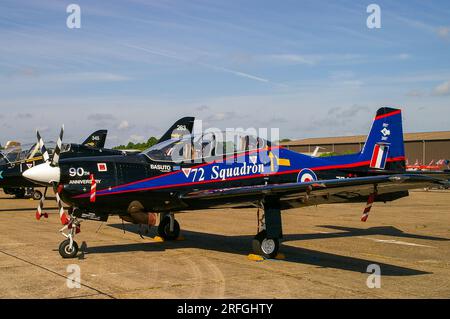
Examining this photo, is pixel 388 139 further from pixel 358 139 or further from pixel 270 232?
pixel 358 139

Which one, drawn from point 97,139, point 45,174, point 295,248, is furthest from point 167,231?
point 97,139

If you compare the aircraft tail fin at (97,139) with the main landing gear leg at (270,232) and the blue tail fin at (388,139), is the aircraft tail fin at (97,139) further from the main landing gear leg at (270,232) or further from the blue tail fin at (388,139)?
the main landing gear leg at (270,232)

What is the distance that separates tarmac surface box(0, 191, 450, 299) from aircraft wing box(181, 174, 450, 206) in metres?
1.25

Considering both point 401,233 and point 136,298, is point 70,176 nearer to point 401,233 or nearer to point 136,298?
point 136,298

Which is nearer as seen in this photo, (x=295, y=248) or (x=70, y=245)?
(x=70, y=245)

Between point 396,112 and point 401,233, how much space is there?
357 centimetres

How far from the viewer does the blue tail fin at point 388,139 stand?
557 inches

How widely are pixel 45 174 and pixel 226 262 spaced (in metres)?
3.83

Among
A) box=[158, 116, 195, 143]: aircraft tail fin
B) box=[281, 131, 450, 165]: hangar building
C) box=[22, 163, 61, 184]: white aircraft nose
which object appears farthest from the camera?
box=[281, 131, 450, 165]: hangar building

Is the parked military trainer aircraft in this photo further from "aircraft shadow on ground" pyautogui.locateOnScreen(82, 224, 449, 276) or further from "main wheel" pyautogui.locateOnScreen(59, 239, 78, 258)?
"aircraft shadow on ground" pyautogui.locateOnScreen(82, 224, 449, 276)

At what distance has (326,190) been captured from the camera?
9.26 metres

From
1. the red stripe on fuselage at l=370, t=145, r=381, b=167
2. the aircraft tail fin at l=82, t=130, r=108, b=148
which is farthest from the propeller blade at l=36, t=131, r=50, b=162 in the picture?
the aircraft tail fin at l=82, t=130, r=108, b=148

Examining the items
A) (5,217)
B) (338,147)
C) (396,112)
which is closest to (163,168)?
(396,112)

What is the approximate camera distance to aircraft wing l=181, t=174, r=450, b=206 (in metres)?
8.10
